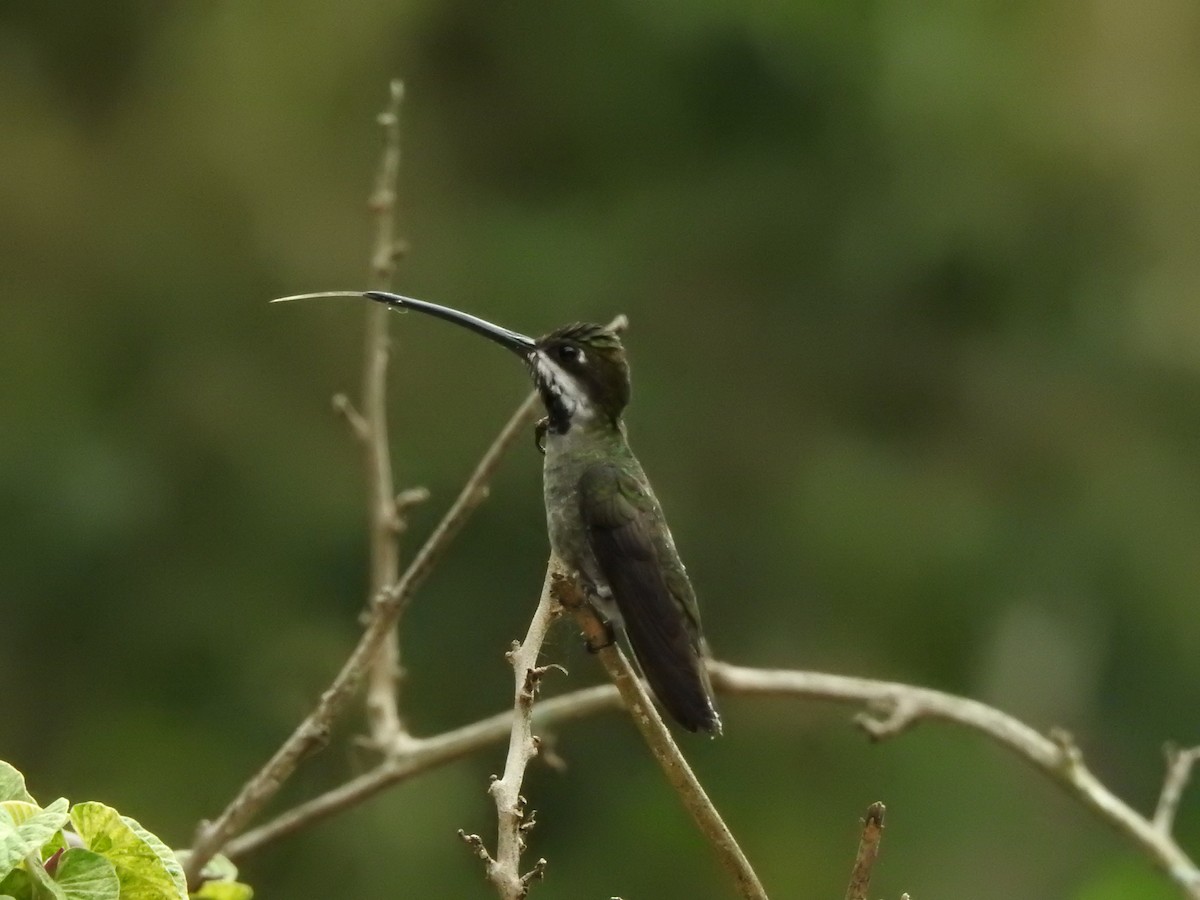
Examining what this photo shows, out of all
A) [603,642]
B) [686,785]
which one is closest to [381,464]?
[603,642]

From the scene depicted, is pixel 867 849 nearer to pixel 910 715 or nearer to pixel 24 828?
pixel 24 828

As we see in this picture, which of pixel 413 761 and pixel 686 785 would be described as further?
pixel 413 761

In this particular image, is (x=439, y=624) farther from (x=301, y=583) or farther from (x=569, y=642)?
(x=569, y=642)

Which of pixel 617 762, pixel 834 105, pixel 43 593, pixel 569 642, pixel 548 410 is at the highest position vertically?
pixel 834 105

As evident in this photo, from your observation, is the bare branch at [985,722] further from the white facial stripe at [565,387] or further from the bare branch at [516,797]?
the bare branch at [516,797]

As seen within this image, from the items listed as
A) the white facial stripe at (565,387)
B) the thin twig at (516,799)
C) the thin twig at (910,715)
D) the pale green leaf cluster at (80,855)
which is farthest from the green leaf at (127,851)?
the white facial stripe at (565,387)

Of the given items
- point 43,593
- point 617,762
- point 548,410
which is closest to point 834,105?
point 617,762

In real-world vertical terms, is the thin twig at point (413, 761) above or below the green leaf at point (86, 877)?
below
